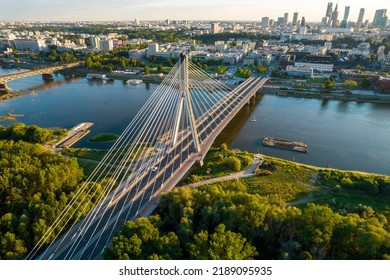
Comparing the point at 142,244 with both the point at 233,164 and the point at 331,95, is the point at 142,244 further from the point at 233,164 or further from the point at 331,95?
the point at 331,95

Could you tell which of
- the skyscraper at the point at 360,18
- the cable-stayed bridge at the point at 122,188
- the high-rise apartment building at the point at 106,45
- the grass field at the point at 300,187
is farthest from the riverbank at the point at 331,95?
the skyscraper at the point at 360,18

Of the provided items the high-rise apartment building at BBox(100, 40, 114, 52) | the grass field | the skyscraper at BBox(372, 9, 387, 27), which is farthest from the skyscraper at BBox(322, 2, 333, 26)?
the grass field

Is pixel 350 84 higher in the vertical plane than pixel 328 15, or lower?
lower

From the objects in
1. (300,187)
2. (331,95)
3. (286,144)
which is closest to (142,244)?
(300,187)

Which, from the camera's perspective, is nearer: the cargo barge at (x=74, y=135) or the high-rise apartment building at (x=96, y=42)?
the cargo barge at (x=74, y=135)

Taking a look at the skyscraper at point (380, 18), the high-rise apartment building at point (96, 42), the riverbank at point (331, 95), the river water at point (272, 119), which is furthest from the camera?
the skyscraper at point (380, 18)

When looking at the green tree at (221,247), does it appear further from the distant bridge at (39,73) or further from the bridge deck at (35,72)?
the bridge deck at (35,72)
